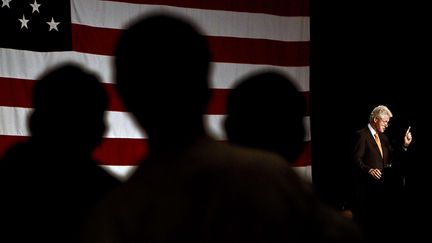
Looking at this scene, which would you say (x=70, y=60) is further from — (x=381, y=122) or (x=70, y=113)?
(x=381, y=122)

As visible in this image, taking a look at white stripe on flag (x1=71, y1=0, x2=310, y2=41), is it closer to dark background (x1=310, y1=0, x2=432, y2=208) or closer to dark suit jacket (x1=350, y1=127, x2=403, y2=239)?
dark background (x1=310, y1=0, x2=432, y2=208)

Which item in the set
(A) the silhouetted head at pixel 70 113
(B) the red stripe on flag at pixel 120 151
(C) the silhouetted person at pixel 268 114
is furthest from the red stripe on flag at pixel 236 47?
(B) the red stripe on flag at pixel 120 151

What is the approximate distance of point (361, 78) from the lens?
4418 millimetres

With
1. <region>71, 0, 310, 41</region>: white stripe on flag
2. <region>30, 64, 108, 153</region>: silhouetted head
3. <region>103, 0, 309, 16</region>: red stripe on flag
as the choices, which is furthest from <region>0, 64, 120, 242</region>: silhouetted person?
<region>103, 0, 309, 16</region>: red stripe on flag

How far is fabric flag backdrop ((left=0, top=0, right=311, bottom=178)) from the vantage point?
8.42 ft

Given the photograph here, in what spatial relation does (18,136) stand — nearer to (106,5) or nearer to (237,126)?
(106,5)

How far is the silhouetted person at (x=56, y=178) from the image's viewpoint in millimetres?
1513

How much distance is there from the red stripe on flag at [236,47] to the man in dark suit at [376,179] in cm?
107

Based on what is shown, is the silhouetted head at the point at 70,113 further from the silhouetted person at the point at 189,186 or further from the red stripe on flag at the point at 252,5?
the silhouetted person at the point at 189,186

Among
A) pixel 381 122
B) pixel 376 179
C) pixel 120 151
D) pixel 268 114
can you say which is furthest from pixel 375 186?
pixel 120 151

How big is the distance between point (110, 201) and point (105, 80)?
2264mm

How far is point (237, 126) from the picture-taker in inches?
97.7

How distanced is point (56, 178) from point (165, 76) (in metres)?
1.23

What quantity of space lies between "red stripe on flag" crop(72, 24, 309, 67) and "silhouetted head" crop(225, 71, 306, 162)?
0.12m
